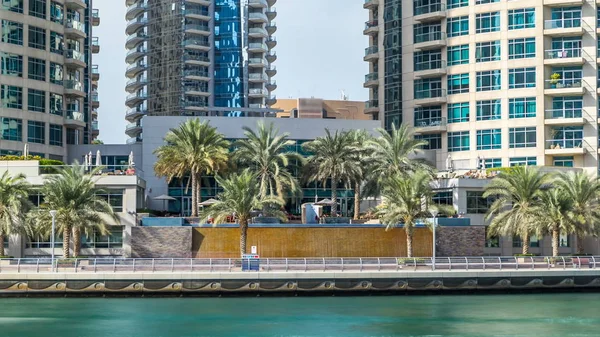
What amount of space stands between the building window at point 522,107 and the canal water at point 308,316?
35509 mm

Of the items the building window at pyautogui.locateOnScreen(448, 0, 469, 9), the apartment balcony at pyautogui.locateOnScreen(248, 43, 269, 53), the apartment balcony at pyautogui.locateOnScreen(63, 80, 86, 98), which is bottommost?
the apartment balcony at pyautogui.locateOnScreen(63, 80, 86, 98)

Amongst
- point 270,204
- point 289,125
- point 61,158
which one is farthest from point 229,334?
point 61,158

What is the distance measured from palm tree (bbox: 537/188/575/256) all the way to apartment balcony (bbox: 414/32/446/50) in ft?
100

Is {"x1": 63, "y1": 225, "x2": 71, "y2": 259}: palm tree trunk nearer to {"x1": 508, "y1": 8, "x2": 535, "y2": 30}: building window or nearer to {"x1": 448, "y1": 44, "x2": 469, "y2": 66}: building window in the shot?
{"x1": 448, "y1": 44, "x2": 469, "y2": 66}: building window

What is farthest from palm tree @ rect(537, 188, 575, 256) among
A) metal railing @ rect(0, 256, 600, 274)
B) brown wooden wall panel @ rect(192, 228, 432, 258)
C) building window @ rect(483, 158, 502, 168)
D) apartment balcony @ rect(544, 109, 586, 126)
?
building window @ rect(483, 158, 502, 168)

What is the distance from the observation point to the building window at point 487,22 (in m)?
113

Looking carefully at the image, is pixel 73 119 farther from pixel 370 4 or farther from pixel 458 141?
pixel 458 141

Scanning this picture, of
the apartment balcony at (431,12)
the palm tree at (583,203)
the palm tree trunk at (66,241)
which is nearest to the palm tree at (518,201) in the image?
the palm tree at (583,203)

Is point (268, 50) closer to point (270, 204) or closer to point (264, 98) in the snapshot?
point (264, 98)

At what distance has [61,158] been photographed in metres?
113

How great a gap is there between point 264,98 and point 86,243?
74075 millimetres

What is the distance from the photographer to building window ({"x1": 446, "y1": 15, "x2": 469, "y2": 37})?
376ft

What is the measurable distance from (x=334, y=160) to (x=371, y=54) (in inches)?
1230

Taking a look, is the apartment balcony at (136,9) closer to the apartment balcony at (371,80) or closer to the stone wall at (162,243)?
the apartment balcony at (371,80)
